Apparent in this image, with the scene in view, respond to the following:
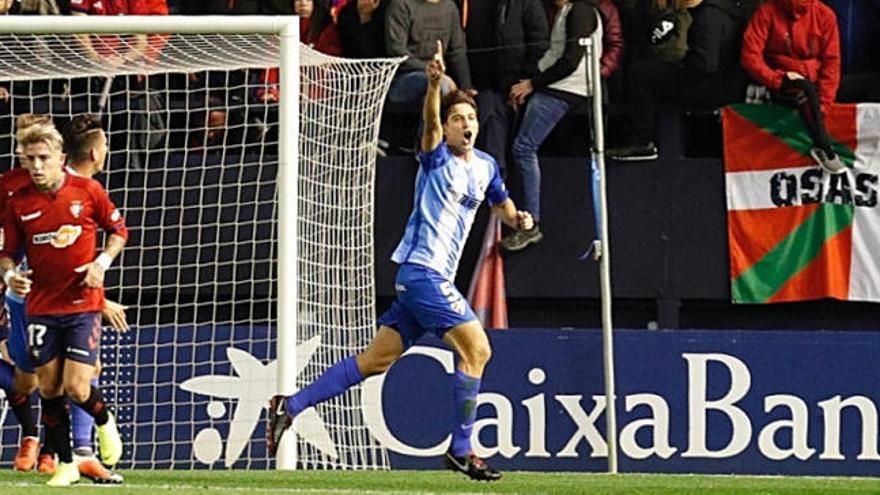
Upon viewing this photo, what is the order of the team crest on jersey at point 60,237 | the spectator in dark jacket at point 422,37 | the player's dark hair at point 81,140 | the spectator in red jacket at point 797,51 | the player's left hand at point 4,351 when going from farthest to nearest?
the spectator in dark jacket at point 422,37 → the spectator in red jacket at point 797,51 → the player's left hand at point 4,351 → the player's dark hair at point 81,140 → the team crest on jersey at point 60,237

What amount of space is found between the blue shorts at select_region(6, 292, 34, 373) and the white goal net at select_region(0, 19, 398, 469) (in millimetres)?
2293

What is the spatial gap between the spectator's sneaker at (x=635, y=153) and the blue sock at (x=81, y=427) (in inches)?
183

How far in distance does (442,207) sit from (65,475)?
2472 millimetres

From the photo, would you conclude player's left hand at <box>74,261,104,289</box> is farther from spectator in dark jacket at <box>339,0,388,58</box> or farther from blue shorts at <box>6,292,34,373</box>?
spectator in dark jacket at <box>339,0,388,58</box>

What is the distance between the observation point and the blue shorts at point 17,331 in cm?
1084

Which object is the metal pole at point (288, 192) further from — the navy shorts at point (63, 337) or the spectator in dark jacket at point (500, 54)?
the spectator in dark jacket at point (500, 54)

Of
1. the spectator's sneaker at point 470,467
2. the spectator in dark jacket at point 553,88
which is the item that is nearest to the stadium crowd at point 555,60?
the spectator in dark jacket at point 553,88

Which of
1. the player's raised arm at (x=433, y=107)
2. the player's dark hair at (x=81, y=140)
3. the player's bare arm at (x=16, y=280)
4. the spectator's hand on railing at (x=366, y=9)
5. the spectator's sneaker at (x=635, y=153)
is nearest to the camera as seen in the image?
the player's bare arm at (x=16, y=280)

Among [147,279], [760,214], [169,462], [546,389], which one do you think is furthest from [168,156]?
[760,214]

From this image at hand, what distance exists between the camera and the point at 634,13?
555 inches

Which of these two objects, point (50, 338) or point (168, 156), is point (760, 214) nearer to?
point (168, 156)

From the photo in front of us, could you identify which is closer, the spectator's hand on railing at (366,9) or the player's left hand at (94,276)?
the player's left hand at (94,276)

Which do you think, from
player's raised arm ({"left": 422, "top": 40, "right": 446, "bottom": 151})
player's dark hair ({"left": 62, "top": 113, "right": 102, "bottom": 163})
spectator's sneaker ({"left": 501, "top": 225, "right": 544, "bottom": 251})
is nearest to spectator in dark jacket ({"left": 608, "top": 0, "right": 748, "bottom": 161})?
spectator's sneaker ({"left": 501, "top": 225, "right": 544, "bottom": 251})

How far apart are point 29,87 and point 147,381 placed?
207 cm
